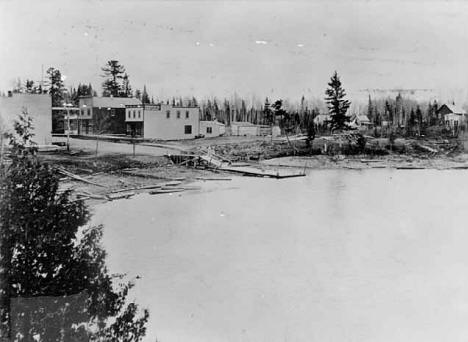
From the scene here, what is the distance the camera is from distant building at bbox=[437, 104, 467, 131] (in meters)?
2.06

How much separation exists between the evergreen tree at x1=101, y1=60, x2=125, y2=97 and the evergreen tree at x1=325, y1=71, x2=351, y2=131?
0.77 metres

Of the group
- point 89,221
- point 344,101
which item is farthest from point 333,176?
point 89,221

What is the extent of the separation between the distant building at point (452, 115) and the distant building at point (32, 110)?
147 cm

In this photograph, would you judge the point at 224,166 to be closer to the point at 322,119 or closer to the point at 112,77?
the point at 322,119

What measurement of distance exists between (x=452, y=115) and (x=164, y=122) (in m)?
1.10

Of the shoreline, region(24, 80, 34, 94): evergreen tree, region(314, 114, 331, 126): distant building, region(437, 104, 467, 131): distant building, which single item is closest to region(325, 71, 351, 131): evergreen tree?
region(314, 114, 331, 126): distant building

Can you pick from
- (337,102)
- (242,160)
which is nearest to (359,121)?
(337,102)

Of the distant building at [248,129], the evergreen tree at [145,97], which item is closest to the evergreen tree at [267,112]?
the distant building at [248,129]

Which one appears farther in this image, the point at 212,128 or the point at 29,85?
the point at 212,128

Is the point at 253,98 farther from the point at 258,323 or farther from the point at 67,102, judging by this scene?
the point at 258,323

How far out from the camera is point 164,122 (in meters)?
2.06

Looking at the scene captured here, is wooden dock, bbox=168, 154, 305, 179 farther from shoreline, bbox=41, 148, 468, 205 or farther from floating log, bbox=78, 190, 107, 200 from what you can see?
floating log, bbox=78, 190, 107, 200

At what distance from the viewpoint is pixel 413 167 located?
6.87 ft

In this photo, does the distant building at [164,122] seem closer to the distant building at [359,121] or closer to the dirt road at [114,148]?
the dirt road at [114,148]
